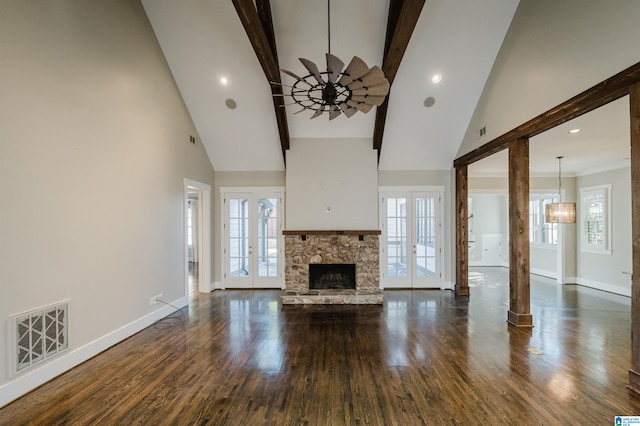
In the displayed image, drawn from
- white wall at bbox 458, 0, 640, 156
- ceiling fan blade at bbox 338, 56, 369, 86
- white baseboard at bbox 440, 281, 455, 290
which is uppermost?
white wall at bbox 458, 0, 640, 156

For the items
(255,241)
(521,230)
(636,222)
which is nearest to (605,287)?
(521,230)

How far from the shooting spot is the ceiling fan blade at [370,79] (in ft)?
8.92

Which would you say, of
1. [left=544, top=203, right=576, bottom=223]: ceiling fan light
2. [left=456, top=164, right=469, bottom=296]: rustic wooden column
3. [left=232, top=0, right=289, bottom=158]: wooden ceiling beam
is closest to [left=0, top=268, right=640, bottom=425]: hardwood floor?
[left=456, top=164, right=469, bottom=296]: rustic wooden column

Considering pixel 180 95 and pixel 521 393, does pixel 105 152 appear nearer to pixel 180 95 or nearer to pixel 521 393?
pixel 180 95

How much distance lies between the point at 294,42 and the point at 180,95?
224cm

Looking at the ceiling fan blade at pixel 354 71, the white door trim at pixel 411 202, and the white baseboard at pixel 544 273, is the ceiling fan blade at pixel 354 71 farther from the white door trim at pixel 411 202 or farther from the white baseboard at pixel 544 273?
the white baseboard at pixel 544 273

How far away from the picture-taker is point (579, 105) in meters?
2.94

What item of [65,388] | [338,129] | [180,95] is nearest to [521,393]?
[65,388]

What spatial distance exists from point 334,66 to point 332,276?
4.29 meters

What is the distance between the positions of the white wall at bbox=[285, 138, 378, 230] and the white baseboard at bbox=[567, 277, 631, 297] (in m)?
5.29

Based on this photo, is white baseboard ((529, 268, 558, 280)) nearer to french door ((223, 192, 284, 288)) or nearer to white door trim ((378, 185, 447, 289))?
white door trim ((378, 185, 447, 289))

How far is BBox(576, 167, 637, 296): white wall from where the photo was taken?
18.9 feet

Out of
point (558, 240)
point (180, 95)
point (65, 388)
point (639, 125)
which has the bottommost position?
point (65, 388)

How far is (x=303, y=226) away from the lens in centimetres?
593
